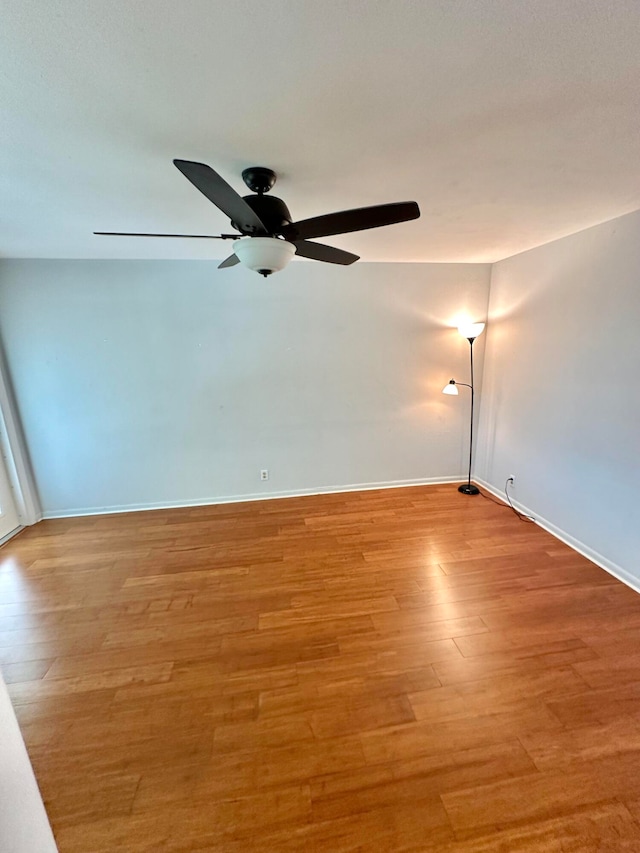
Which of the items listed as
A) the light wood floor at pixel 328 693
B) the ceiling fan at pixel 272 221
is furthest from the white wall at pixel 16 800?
the ceiling fan at pixel 272 221

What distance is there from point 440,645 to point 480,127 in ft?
7.73

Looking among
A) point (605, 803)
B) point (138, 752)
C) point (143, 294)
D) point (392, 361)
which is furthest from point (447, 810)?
point (143, 294)

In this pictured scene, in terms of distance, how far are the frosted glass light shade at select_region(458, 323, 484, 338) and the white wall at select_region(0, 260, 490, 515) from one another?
237 millimetres

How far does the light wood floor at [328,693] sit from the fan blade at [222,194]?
2072 millimetres

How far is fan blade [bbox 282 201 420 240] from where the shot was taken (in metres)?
1.25

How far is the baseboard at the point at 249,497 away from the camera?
3285 millimetres

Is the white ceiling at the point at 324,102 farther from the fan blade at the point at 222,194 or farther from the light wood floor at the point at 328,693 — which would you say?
the light wood floor at the point at 328,693

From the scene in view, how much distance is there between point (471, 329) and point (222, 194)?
2727 millimetres

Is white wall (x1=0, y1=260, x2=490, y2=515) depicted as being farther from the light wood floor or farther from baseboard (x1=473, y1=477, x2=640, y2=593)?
baseboard (x1=473, y1=477, x2=640, y2=593)

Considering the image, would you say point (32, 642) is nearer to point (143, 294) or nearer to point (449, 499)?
point (143, 294)

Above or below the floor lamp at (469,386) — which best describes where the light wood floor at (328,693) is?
below

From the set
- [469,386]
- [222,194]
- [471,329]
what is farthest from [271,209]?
[469,386]

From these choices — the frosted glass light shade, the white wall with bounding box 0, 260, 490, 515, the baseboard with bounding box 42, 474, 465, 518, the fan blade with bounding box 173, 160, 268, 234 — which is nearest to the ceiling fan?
the fan blade with bounding box 173, 160, 268, 234

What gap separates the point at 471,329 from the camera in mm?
3203
